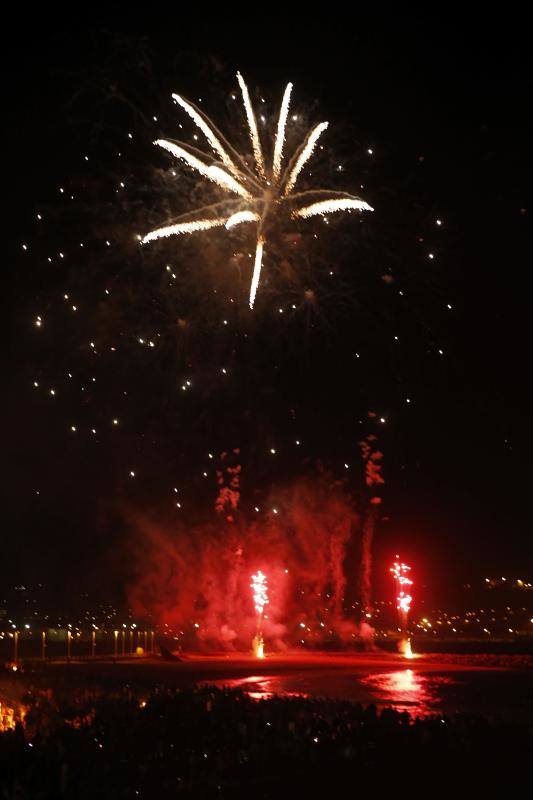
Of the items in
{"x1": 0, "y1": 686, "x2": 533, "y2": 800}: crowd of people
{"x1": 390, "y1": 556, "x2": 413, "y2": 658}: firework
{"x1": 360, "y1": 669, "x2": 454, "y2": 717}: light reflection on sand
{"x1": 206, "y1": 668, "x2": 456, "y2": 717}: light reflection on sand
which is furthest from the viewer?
{"x1": 390, "y1": 556, "x2": 413, "y2": 658}: firework

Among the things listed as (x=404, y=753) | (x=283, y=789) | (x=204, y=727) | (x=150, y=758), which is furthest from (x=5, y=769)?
(x=404, y=753)

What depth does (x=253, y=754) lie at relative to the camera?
914 centimetres

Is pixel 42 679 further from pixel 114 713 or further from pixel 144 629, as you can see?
pixel 144 629

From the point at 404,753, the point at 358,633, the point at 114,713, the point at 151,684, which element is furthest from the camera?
the point at 358,633

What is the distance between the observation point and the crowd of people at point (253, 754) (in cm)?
795

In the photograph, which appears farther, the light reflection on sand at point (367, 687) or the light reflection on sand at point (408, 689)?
the light reflection on sand at point (367, 687)

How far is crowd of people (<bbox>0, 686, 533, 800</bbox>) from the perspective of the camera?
26.1 ft

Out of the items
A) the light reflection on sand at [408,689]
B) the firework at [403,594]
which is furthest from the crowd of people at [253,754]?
the firework at [403,594]

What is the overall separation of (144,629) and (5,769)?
122 ft

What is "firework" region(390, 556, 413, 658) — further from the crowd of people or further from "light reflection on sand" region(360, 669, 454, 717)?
the crowd of people

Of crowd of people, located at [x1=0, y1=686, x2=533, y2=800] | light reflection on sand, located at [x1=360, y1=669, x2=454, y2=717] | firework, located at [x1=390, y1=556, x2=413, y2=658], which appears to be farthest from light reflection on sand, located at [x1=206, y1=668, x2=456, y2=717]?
firework, located at [x1=390, y1=556, x2=413, y2=658]

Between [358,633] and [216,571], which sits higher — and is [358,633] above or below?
below

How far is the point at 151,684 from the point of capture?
18.6 metres

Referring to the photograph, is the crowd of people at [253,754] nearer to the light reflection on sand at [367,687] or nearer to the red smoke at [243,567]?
the light reflection on sand at [367,687]
